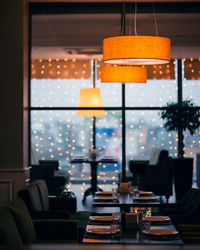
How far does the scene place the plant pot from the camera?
724cm

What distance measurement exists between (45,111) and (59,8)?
1.72 meters

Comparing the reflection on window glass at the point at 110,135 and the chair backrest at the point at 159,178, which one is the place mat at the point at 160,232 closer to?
the reflection on window glass at the point at 110,135

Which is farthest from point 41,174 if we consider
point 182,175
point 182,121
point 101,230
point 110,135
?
point 101,230

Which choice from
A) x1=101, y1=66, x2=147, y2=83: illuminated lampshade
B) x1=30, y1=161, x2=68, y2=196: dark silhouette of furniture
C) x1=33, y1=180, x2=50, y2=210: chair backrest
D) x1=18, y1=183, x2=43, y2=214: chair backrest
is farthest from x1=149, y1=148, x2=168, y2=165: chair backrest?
x1=18, y1=183, x2=43, y2=214: chair backrest

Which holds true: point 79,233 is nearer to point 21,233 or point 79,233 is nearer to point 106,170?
point 21,233

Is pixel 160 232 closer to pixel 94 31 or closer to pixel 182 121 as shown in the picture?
pixel 182 121

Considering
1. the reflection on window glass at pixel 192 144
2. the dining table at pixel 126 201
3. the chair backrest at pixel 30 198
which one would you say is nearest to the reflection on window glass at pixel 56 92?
the reflection on window glass at pixel 192 144

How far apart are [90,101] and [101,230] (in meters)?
3.83

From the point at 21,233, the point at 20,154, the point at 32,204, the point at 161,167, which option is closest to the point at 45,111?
the point at 20,154

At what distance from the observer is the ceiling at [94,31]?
716cm

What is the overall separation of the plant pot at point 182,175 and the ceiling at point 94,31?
1.73m

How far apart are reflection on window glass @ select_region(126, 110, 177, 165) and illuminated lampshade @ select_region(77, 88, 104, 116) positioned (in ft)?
1.64

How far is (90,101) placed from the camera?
7094mm

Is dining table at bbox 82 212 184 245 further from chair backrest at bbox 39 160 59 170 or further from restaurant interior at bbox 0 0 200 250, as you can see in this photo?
chair backrest at bbox 39 160 59 170
